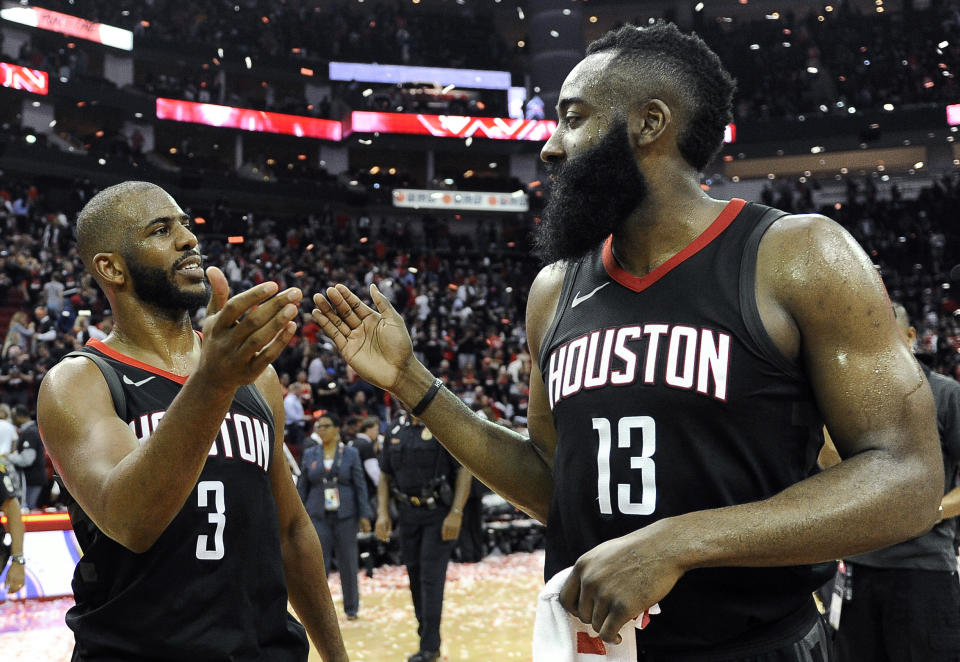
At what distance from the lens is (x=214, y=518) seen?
8.61 ft

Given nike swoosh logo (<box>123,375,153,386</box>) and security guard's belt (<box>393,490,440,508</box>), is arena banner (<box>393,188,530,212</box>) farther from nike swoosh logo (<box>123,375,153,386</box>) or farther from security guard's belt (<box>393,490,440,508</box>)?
nike swoosh logo (<box>123,375,153,386</box>)

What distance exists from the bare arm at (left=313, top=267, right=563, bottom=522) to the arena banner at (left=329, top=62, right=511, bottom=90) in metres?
33.9

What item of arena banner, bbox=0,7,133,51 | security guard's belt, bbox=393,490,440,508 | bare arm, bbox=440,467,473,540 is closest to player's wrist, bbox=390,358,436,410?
bare arm, bbox=440,467,473,540

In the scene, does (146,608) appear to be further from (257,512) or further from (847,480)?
(847,480)

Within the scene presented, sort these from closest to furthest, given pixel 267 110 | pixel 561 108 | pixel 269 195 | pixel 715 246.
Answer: pixel 715 246
pixel 561 108
pixel 269 195
pixel 267 110

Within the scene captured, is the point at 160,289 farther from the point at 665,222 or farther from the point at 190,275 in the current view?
the point at 665,222

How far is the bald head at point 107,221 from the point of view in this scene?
A: 289 centimetres

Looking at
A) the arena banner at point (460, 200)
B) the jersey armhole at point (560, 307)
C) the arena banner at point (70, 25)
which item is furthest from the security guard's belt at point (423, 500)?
the arena banner at point (70, 25)

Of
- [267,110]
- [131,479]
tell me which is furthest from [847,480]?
[267,110]

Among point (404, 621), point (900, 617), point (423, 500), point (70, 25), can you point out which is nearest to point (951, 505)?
point (900, 617)

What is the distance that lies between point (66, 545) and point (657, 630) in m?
8.80

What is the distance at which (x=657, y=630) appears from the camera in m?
1.89

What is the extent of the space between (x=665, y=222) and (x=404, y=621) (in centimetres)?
722

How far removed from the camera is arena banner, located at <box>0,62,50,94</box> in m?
25.4
